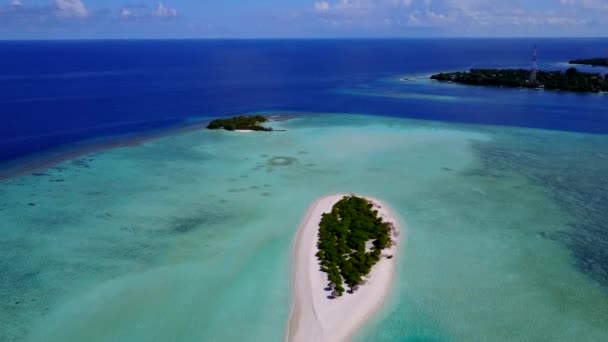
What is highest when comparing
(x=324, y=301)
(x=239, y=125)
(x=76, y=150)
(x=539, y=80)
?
(x=539, y=80)

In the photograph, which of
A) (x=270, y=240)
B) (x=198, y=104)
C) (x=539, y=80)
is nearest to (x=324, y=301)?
(x=270, y=240)

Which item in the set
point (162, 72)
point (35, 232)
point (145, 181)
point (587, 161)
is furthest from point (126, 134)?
point (162, 72)

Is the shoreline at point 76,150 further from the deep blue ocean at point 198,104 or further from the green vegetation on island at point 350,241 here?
the green vegetation on island at point 350,241

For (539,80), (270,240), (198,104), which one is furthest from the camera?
(539,80)

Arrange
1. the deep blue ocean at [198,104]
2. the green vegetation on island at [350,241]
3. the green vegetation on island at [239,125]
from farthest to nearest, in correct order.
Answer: the deep blue ocean at [198,104]
the green vegetation on island at [239,125]
the green vegetation on island at [350,241]

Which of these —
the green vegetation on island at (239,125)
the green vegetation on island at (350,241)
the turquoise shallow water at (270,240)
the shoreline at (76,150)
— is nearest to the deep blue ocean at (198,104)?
the shoreline at (76,150)

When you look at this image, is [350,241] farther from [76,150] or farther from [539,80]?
[539,80]
